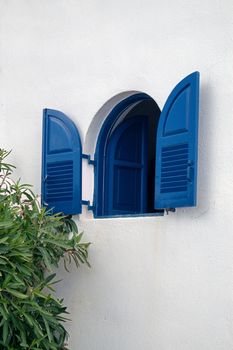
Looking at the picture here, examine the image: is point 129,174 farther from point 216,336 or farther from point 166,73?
point 216,336

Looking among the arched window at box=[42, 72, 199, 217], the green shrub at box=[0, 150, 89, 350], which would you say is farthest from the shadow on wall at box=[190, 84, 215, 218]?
the green shrub at box=[0, 150, 89, 350]

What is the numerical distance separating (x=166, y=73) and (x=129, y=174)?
112cm

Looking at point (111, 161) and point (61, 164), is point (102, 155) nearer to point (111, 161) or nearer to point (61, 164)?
point (111, 161)

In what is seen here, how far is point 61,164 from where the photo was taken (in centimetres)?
600

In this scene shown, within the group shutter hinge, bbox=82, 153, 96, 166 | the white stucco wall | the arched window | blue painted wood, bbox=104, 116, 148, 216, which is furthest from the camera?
blue painted wood, bbox=104, 116, 148, 216

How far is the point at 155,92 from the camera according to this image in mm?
5438

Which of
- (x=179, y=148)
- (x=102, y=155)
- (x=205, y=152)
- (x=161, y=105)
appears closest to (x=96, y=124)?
(x=102, y=155)

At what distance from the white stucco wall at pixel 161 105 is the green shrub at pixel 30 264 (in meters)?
0.23

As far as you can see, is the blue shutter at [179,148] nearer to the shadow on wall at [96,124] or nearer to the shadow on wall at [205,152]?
the shadow on wall at [205,152]

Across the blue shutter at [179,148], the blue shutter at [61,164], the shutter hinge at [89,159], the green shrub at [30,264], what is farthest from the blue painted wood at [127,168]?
the blue shutter at [179,148]

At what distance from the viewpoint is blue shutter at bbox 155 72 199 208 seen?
498cm

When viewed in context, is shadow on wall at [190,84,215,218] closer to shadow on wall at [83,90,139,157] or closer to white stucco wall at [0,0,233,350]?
white stucco wall at [0,0,233,350]

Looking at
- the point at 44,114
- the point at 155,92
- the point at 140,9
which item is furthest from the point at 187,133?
the point at 44,114

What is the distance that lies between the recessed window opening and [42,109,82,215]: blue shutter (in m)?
0.17
